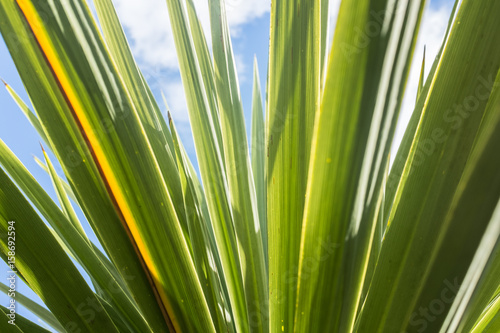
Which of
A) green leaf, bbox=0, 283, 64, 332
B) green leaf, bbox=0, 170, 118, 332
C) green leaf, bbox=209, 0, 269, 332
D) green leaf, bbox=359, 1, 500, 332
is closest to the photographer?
green leaf, bbox=359, 1, 500, 332

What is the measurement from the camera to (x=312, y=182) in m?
0.40

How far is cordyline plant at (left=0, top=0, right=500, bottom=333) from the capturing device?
35 centimetres

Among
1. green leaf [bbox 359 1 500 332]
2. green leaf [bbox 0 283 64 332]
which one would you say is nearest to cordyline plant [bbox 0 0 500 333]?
green leaf [bbox 359 1 500 332]

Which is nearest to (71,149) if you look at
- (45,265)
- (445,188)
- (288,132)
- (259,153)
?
(45,265)

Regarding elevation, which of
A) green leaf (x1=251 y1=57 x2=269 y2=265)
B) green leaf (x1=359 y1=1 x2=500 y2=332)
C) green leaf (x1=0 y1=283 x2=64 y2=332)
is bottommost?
green leaf (x1=359 y1=1 x2=500 y2=332)

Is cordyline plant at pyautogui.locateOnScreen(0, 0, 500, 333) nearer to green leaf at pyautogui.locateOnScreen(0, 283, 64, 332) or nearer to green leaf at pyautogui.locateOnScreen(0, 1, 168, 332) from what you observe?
green leaf at pyautogui.locateOnScreen(0, 1, 168, 332)

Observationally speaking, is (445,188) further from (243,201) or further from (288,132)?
(243,201)

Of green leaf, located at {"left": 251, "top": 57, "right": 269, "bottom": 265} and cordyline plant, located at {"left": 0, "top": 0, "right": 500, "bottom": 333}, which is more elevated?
green leaf, located at {"left": 251, "top": 57, "right": 269, "bottom": 265}

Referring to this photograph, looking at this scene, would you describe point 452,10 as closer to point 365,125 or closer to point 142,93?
point 365,125

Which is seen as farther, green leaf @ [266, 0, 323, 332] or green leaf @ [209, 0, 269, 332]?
green leaf @ [209, 0, 269, 332]

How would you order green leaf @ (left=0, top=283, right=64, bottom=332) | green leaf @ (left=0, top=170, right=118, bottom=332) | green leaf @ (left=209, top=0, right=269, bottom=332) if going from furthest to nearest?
green leaf @ (left=0, top=283, right=64, bottom=332)
green leaf @ (left=209, top=0, right=269, bottom=332)
green leaf @ (left=0, top=170, right=118, bottom=332)

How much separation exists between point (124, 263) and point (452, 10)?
0.72m

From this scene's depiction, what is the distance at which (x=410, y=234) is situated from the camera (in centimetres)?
39

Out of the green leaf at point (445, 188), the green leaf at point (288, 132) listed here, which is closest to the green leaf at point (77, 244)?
the green leaf at point (288, 132)
